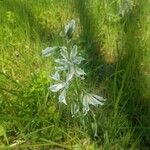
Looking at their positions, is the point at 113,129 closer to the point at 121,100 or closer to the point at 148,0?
the point at 121,100

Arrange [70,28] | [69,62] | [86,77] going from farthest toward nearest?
[86,77]
[69,62]
[70,28]

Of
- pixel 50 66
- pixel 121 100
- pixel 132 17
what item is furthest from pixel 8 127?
pixel 132 17

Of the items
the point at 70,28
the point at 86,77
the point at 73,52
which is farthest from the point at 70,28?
the point at 86,77

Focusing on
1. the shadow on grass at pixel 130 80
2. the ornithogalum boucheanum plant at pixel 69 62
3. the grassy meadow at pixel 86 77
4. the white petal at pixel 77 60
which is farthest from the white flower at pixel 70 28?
the shadow on grass at pixel 130 80

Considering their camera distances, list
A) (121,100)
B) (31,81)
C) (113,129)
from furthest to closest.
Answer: (31,81) < (121,100) < (113,129)

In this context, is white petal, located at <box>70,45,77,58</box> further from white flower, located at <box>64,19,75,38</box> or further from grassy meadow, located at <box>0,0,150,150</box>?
grassy meadow, located at <box>0,0,150,150</box>

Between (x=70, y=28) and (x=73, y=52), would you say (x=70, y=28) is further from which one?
(x=73, y=52)

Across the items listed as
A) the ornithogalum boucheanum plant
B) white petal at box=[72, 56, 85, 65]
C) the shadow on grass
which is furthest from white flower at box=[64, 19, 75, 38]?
the shadow on grass
